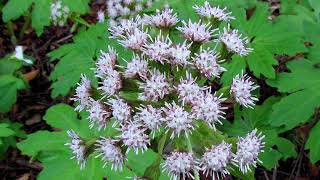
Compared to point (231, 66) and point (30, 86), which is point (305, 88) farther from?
point (30, 86)

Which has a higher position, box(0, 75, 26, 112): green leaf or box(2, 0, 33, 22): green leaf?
box(2, 0, 33, 22): green leaf

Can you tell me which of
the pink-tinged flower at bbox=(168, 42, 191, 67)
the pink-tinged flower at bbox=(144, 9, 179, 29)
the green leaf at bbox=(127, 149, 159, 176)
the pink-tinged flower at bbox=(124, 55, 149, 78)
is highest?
the pink-tinged flower at bbox=(144, 9, 179, 29)

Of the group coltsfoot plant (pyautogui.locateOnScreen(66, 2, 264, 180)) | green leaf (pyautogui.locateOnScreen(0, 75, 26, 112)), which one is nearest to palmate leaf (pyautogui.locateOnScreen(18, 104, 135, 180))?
coltsfoot plant (pyautogui.locateOnScreen(66, 2, 264, 180))

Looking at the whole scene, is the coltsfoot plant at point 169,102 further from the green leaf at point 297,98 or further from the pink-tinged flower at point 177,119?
the green leaf at point 297,98

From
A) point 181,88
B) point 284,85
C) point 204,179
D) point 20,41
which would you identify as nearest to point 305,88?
point 284,85

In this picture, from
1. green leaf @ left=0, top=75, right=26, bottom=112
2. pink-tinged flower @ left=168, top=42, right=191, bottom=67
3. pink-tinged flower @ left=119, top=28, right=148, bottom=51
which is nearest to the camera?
pink-tinged flower @ left=168, top=42, right=191, bottom=67

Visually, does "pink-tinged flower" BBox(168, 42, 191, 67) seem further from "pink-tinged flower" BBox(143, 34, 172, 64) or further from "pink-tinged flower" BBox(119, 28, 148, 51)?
"pink-tinged flower" BBox(119, 28, 148, 51)
